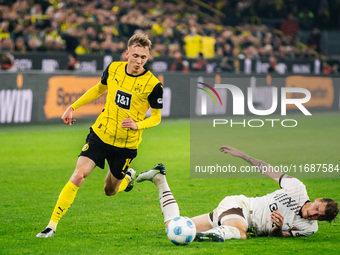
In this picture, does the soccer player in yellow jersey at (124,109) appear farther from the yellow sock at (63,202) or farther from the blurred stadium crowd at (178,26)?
the blurred stadium crowd at (178,26)

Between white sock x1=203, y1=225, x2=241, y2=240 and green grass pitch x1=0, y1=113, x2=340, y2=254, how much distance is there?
80 millimetres

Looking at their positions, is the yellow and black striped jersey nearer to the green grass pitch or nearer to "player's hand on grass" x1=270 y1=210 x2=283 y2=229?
the green grass pitch

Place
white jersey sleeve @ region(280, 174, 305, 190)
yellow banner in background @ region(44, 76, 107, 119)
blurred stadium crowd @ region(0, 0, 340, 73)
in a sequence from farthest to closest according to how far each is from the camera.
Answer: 1. blurred stadium crowd @ region(0, 0, 340, 73)
2. yellow banner in background @ region(44, 76, 107, 119)
3. white jersey sleeve @ region(280, 174, 305, 190)

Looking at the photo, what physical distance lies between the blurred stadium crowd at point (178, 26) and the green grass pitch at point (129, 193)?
4.89 metres

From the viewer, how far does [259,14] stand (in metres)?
37.3

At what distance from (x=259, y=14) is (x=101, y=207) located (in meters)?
29.7

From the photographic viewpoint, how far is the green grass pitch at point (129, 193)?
270 inches

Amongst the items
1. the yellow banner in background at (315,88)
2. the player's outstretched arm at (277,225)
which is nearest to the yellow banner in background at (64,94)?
the yellow banner in background at (315,88)

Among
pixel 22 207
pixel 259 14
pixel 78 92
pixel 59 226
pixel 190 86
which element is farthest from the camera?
pixel 259 14

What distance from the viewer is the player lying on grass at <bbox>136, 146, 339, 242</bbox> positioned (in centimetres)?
692

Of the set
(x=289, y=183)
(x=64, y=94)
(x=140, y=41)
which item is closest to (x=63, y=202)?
(x=140, y=41)

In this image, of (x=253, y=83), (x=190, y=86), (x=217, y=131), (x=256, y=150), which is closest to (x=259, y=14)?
(x=253, y=83)

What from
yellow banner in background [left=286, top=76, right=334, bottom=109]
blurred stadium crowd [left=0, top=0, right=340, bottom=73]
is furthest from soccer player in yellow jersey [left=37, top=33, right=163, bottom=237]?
yellow banner in background [left=286, top=76, right=334, bottom=109]

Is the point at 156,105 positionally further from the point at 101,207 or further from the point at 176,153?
the point at 176,153
